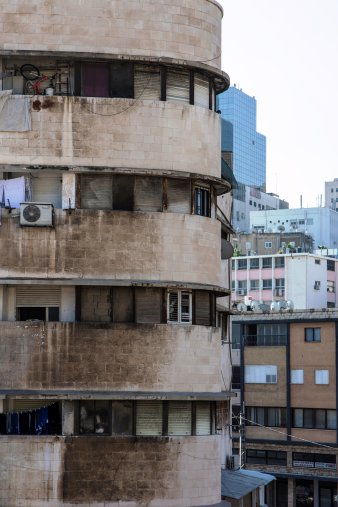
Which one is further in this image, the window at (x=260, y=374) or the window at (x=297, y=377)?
the window at (x=260, y=374)

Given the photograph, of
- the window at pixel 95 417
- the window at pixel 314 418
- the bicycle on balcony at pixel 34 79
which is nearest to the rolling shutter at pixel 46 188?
the bicycle on balcony at pixel 34 79

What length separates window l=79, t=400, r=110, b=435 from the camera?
3278cm

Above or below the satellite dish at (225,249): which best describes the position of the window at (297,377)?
below

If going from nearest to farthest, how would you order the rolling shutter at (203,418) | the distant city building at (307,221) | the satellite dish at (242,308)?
1. the rolling shutter at (203,418)
2. the satellite dish at (242,308)
3. the distant city building at (307,221)

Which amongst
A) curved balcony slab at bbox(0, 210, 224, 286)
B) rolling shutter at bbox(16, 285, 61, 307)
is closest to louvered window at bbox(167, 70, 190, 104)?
curved balcony slab at bbox(0, 210, 224, 286)

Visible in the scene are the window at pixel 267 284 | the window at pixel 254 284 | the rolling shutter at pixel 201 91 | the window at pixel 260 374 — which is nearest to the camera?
the rolling shutter at pixel 201 91

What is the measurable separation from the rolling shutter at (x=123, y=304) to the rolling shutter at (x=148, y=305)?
0.16m

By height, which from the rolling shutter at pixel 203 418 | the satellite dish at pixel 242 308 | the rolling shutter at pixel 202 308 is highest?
the satellite dish at pixel 242 308

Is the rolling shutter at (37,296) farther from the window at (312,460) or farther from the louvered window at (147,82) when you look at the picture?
the window at (312,460)

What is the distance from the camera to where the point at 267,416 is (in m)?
89.7

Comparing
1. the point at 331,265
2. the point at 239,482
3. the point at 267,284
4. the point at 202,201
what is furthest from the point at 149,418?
the point at 267,284

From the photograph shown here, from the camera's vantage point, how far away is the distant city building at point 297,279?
424 ft

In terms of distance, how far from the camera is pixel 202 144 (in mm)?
34469

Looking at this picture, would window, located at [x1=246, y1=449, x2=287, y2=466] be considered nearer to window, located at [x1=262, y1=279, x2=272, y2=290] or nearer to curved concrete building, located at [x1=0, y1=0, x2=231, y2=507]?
window, located at [x1=262, y1=279, x2=272, y2=290]
